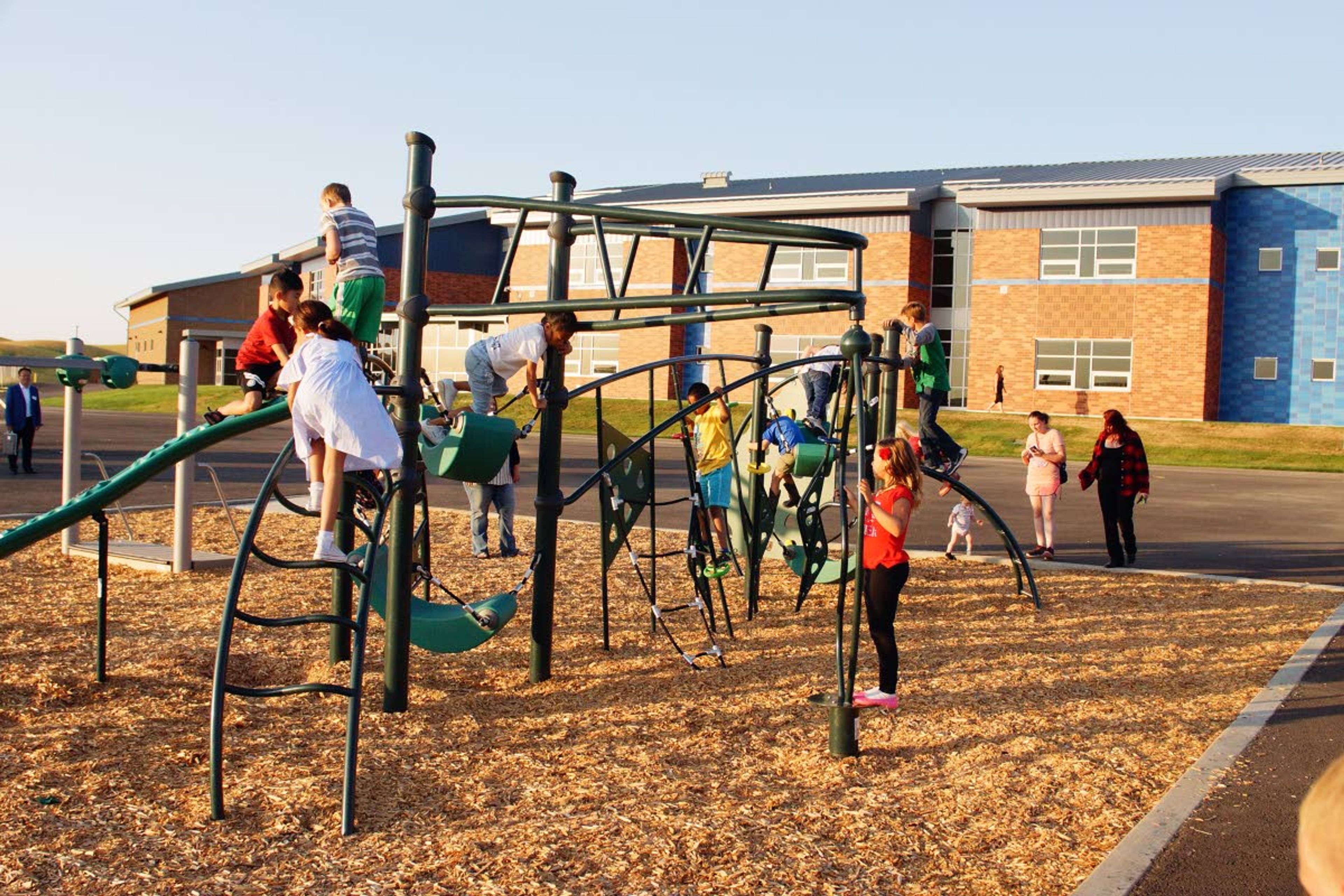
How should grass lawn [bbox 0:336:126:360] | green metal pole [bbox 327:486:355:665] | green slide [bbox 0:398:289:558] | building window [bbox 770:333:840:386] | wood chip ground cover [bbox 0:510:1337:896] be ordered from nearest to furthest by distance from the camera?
1. wood chip ground cover [bbox 0:510:1337:896]
2. green slide [bbox 0:398:289:558]
3. green metal pole [bbox 327:486:355:665]
4. building window [bbox 770:333:840:386]
5. grass lawn [bbox 0:336:126:360]

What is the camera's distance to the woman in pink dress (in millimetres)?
11531

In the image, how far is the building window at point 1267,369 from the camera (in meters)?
39.2

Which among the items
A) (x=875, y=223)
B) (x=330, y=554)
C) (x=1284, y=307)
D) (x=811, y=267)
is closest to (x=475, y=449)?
(x=330, y=554)

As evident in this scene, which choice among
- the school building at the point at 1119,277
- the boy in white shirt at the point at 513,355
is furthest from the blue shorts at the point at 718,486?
the school building at the point at 1119,277

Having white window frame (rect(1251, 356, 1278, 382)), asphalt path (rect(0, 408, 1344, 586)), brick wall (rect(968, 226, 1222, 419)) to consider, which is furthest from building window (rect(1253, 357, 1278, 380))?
asphalt path (rect(0, 408, 1344, 586))

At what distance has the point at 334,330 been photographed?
5520 millimetres

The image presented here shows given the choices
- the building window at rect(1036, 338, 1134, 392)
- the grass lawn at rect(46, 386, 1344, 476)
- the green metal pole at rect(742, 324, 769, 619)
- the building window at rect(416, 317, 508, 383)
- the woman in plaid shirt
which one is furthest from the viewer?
the building window at rect(416, 317, 508, 383)

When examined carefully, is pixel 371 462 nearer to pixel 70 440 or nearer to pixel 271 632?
pixel 271 632

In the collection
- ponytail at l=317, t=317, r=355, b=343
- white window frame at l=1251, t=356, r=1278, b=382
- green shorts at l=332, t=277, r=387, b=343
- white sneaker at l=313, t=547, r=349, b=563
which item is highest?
white window frame at l=1251, t=356, r=1278, b=382

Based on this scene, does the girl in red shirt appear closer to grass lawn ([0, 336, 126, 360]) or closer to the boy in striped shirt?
the boy in striped shirt

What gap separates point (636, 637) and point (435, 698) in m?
1.93

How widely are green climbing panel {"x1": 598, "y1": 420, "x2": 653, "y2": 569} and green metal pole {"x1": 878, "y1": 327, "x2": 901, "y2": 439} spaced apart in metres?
1.63

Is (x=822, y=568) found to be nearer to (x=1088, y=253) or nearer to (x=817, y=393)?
(x=817, y=393)

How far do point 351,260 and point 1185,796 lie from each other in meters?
5.05
